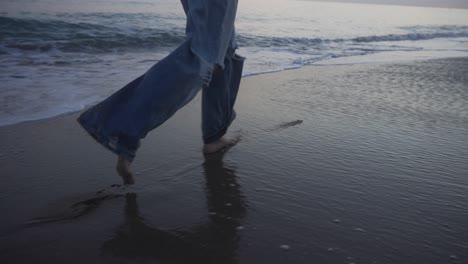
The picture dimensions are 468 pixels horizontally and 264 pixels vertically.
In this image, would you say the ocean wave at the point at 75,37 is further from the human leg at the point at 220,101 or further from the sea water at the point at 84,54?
the human leg at the point at 220,101

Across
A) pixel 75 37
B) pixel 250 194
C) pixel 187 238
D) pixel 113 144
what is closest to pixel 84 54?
pixel 75 37

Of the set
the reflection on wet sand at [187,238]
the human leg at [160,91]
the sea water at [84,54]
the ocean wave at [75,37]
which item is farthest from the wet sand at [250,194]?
the ocean wave at [75,37]

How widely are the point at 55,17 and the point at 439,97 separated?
1068cm

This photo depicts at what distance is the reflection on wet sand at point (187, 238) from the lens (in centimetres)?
131

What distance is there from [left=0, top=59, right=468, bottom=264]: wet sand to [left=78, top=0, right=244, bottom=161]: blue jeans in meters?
0.28

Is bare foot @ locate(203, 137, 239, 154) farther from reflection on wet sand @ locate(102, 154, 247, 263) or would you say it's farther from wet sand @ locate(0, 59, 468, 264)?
reflection on wet sand @ locate(102, 154, 247, 263)

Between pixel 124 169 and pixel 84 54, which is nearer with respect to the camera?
pixel 124 169

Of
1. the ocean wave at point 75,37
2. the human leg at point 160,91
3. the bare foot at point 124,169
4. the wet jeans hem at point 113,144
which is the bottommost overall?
the ocean wave at point 75,37

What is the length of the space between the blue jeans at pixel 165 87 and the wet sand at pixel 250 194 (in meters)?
0.28

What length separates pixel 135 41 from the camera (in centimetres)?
875

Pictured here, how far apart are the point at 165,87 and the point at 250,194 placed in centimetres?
60

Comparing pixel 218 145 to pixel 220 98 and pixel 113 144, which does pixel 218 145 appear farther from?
pixel 113 144

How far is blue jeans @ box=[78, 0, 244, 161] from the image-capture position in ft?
5.49

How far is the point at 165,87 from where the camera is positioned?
5.59 ft
